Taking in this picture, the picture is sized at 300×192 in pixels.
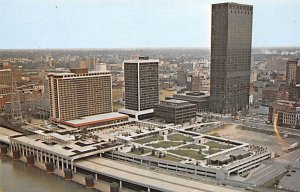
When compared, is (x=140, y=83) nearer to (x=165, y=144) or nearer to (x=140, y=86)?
(x=140, y=86)

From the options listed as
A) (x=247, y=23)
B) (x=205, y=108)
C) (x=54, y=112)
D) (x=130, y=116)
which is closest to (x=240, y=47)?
(x=247, y=23)

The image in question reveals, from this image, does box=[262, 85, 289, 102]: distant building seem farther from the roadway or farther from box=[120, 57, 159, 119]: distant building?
the roadway

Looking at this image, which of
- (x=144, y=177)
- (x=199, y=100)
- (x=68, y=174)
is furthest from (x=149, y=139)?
(x=199, y=100)

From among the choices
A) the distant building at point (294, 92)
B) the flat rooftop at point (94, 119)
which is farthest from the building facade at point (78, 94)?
the distant building at point (294, 92)

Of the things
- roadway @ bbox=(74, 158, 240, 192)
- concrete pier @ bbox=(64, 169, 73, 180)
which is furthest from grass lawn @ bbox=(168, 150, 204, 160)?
concrete pier @ bbox=(64, 169, 73, 180)

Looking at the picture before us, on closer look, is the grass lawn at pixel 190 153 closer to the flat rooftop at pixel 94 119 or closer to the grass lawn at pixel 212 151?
the grass lawn at pixel 212 151

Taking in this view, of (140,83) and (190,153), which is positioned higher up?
(140,83)
